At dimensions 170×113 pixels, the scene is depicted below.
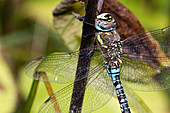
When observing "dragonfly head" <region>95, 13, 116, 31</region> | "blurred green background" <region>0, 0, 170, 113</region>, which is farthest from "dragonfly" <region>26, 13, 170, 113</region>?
"blurred green background" <region>0, 0, 170, 113</region>

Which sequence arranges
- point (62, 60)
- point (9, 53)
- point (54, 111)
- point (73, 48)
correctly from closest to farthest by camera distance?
1. point (54, 111)
2. point (62, 60)
3. point (73, 48)
4. point (9, 53)

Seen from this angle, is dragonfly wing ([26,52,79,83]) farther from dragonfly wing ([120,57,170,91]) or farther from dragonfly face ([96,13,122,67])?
dragonfly wing ([120,57,170,91])

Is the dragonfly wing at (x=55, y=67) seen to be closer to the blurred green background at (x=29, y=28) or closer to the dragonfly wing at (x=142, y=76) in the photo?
the dragonfly wing at (x=142, y=76)

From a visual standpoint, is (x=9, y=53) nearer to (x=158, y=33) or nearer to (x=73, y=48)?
(x=73, y=48)

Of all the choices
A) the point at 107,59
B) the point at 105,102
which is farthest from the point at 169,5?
the point at 105,102

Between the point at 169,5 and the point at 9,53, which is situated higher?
the point at 169,5

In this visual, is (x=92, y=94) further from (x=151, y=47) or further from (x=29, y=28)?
Result: (x=29, y=28)

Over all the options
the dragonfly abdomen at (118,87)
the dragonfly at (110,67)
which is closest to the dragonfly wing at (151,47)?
the dragonfly at (110,67)
